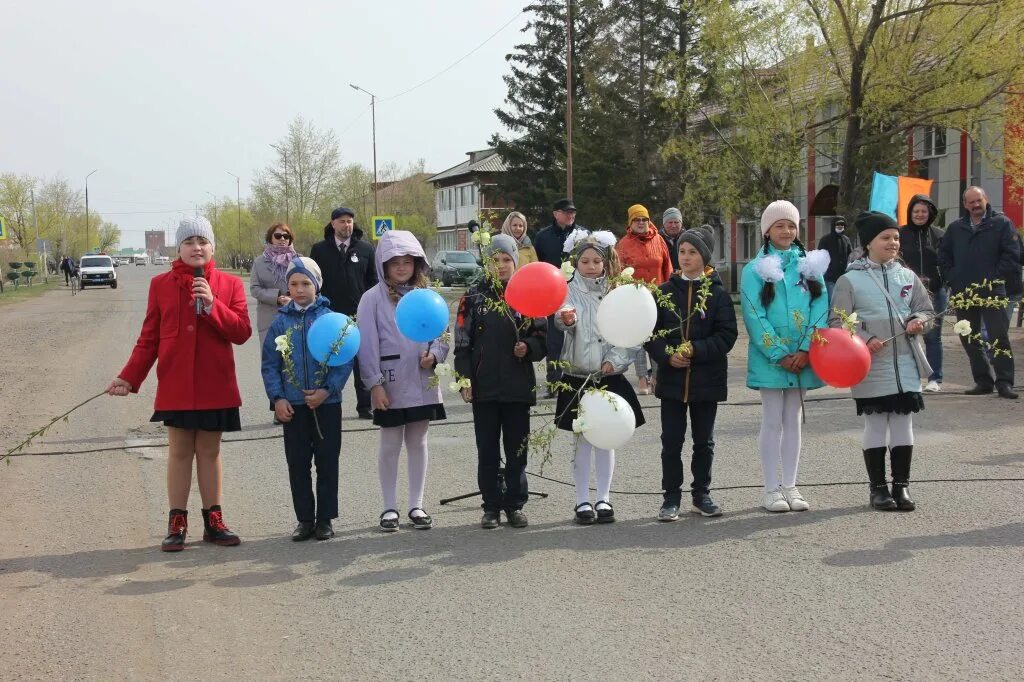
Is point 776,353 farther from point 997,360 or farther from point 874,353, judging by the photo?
point 997,360

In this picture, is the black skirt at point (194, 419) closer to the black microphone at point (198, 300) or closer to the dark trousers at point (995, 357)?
the black microphone at point (198, 300)

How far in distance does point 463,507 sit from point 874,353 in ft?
9.47

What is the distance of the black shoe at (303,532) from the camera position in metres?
6.72

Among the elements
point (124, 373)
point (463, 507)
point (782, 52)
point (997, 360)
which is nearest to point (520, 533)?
point (463, 507)

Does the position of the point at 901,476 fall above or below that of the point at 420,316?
below

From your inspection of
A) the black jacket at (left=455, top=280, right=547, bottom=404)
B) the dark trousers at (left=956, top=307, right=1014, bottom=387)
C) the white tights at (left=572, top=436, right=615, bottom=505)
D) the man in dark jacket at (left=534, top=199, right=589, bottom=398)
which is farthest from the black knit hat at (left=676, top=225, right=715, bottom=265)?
the dark trousers at (left=956, top=307, right=1014, bottom=387)

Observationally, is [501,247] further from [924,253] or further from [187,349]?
[924,253]

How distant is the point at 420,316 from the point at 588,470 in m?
1.48

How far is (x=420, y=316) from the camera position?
21.9ft

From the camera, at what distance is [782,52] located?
80.5 ft

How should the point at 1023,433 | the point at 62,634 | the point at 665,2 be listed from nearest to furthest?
the point at 62,634, the point at 1023,433, the point at 665,2

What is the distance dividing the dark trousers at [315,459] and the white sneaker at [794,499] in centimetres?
286

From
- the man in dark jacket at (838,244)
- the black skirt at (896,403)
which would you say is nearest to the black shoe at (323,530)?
the black skirt at (896,403)

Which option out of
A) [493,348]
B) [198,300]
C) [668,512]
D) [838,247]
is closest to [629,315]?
[493,348]
